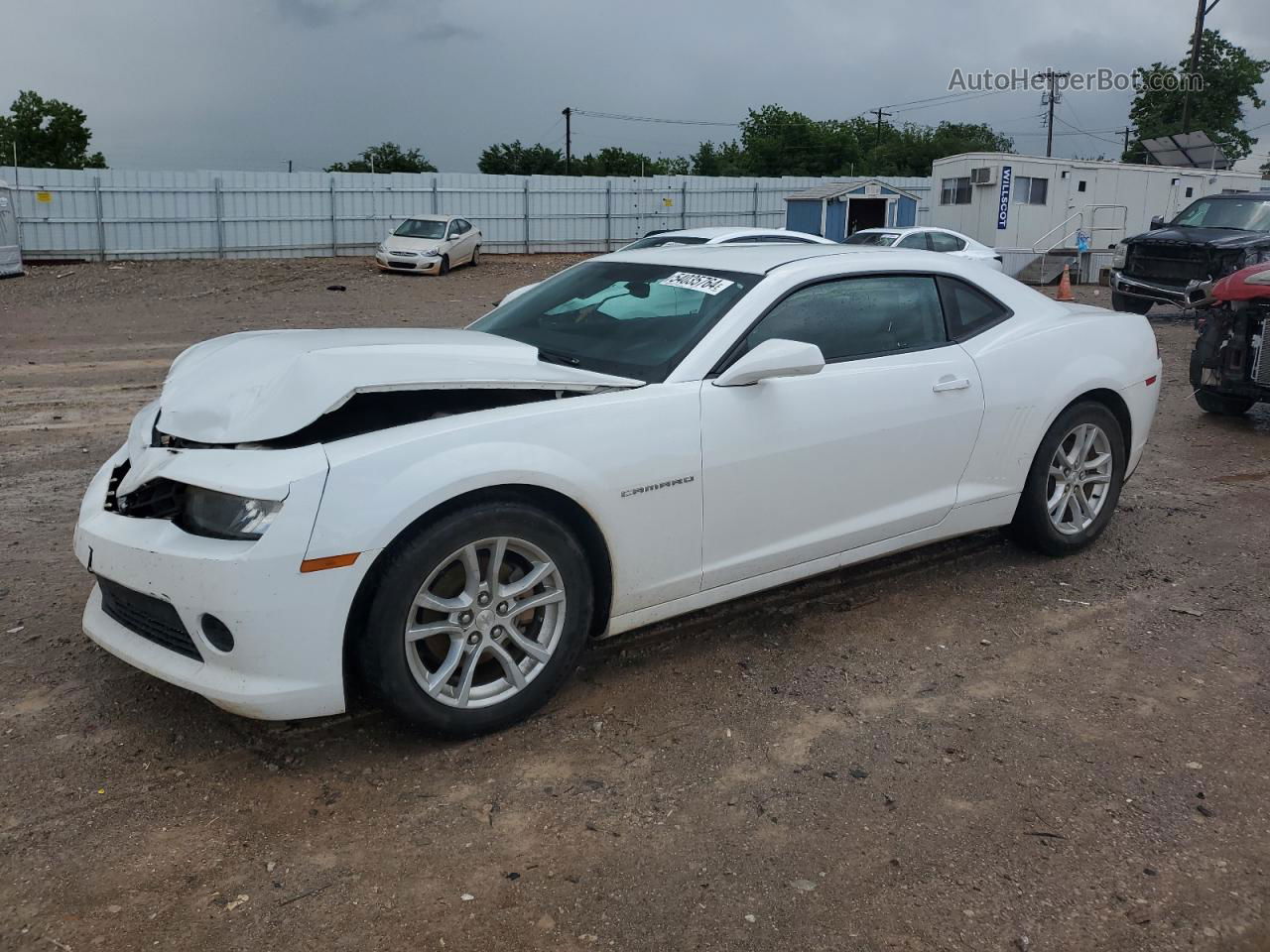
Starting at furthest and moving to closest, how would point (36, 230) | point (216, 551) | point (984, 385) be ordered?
point (36, 230) → point (984, 385) → point (216, 551)

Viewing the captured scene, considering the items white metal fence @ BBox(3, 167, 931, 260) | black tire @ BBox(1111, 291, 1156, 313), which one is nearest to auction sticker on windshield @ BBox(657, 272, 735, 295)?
black tire @ BBox(1111, 291, 1156, 313)

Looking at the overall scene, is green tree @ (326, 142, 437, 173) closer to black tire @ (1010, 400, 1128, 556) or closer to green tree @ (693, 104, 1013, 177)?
green tree @ (693, 104, 1013, 177)

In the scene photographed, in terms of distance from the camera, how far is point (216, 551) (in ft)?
9.74

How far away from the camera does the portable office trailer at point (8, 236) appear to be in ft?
70.6

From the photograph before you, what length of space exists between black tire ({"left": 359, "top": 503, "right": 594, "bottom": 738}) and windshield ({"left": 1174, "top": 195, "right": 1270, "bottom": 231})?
16863 mm

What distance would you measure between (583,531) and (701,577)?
52 centimetres

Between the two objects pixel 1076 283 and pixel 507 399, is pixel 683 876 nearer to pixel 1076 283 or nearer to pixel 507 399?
pixel 507 399

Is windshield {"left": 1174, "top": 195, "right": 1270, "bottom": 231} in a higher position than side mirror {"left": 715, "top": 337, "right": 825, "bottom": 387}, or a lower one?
higher

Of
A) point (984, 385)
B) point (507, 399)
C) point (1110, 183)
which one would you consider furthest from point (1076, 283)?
point (507, 399)

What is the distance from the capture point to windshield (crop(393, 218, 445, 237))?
25.5 m

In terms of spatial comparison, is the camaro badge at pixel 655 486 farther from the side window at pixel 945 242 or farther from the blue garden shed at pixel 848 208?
the blue garden shed at pixel 848 208

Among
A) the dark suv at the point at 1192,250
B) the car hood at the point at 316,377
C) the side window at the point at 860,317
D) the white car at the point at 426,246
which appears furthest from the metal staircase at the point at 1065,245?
the car hood at the point at 316,377

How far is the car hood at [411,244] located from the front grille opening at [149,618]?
22187 millimetres

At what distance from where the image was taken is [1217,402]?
29.1 feet
